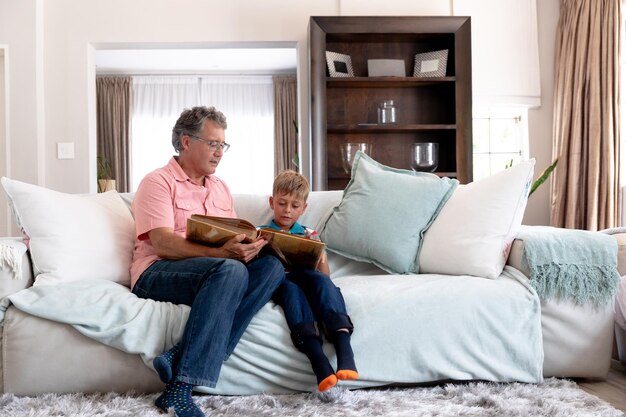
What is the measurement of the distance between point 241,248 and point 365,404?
59cm

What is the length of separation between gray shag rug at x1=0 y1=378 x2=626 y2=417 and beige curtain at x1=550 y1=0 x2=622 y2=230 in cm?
275

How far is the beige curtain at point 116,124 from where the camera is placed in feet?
28.1

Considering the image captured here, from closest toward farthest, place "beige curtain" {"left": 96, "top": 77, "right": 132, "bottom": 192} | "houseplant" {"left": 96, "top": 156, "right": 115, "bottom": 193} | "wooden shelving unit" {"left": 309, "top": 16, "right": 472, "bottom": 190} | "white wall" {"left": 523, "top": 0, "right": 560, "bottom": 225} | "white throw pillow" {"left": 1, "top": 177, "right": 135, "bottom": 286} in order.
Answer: "white throw pillow" {"left": 1, "top": 177, "right": 135, "bottom": 286} < "wooden shelving unit" {"left": 309, "top": 16, "right": 472, "bottom": 190} < "white wall" {"left": 523, "top": 0, "right": 560, "bottom": 225} < "houseplant" {"left": 96, "top": 156, "right": 115, "bottom": 193} < "beige curtain" {"left": 96, "top": 77, "right": 132, "bottom": 192}

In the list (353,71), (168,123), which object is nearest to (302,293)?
(353,71)

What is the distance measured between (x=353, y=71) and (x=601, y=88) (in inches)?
64.3

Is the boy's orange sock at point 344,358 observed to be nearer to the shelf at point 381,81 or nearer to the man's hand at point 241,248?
the man's hand at point 241,248

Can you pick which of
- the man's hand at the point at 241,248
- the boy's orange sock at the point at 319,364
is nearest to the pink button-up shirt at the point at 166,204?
the man's hand at the point at 241,248

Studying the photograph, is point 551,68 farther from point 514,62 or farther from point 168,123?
point 168,123

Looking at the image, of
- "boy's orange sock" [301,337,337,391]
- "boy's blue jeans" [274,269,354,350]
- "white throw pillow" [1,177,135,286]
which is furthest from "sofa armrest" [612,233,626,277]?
"white throw pillow" [1,177,135,286]

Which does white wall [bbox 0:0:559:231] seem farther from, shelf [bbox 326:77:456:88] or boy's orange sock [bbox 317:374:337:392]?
boy's orange sock [bbox 317:374:337:392]

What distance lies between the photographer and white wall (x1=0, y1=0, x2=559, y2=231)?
4.75 metres

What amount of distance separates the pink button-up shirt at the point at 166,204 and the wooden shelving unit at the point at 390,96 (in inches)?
78.4

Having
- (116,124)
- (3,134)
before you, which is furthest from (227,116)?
(3,134)

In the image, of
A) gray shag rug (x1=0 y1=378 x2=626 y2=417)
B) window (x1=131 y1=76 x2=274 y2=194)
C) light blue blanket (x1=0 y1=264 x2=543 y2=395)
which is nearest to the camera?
gray shag rug (x1=0 y1=378 x2=626 y2=417)
